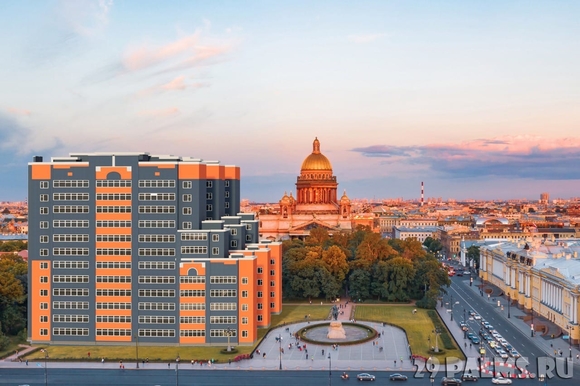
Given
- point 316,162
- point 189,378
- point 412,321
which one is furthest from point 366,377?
point 316,162

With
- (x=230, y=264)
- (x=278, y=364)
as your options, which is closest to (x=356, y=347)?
(x=278, y=364)

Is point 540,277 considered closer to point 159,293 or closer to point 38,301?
point 159,293

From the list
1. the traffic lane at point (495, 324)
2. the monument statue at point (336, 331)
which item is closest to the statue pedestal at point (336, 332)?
the monument statue at point (336, 331)

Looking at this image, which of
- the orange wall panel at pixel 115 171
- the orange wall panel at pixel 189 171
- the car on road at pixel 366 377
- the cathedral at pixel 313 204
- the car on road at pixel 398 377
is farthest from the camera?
the cathedral at pixel 313 204

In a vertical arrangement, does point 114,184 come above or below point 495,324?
above

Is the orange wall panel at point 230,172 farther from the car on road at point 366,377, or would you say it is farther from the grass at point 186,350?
the car on road at point 366,377

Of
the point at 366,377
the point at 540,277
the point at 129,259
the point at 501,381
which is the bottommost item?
the point at 366,377
